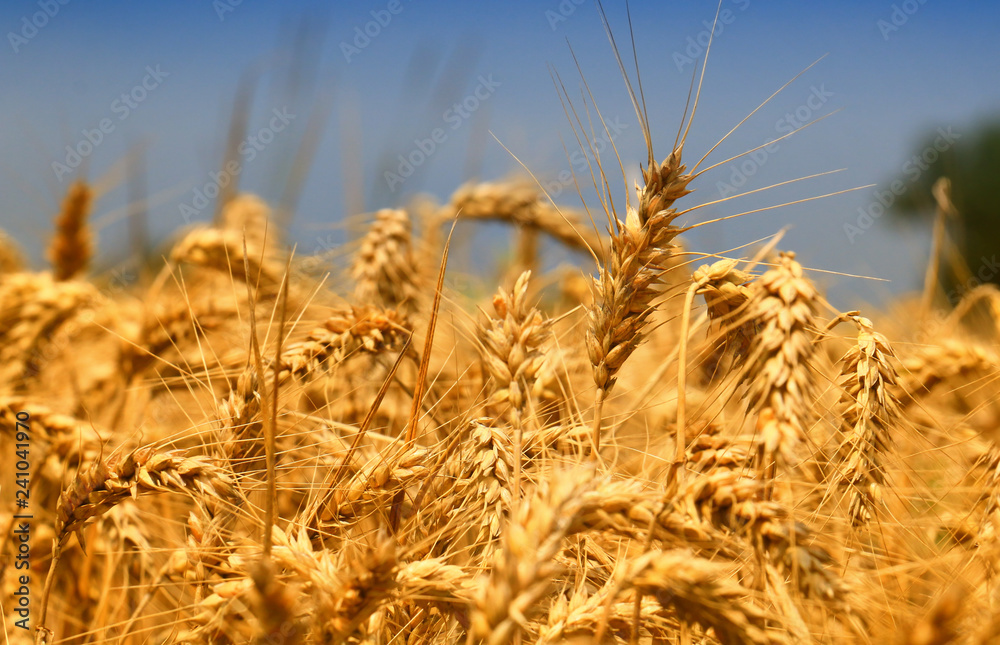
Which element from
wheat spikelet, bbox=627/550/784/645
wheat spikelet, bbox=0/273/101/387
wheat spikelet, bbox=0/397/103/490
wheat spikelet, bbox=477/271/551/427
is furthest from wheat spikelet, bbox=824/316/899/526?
wheat spikelet, bbox=0/273/101/387

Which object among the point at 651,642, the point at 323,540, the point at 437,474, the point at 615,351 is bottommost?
the point at 651,642

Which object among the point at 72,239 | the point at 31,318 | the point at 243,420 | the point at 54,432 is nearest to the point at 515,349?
the point at 243,420

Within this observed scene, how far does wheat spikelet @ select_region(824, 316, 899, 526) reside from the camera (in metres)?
1.05

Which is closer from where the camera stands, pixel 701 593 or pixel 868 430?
pixel 701 593

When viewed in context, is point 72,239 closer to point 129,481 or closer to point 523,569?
point 129,481

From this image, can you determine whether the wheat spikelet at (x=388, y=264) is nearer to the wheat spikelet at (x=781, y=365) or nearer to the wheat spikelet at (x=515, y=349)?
the wheat spikelet at (x=515, y=349)

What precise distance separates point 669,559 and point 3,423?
1565 mm

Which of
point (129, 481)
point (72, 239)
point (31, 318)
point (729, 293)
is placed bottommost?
point (129, 481)

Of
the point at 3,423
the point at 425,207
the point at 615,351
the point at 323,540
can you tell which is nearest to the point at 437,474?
the point at 323,540

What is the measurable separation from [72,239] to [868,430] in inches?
130

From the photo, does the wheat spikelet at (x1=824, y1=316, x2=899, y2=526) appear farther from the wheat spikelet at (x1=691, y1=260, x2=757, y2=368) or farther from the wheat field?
the wheat spikelet at (x1=691, y1=260, x2=757, y2=368)

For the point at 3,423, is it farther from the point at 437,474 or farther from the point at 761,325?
the point at 761,325

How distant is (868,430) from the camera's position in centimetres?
106

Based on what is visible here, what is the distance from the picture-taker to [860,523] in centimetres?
105
